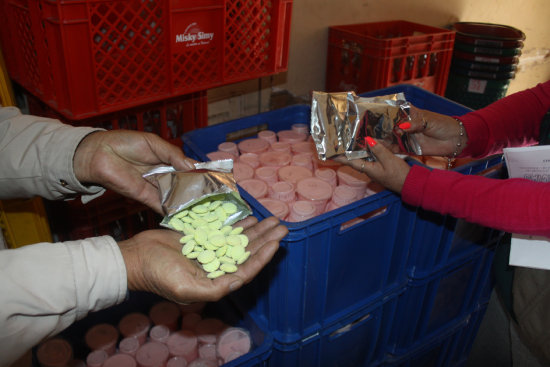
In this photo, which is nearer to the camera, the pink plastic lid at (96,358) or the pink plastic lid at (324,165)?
the pink plastic lid at (96,358)

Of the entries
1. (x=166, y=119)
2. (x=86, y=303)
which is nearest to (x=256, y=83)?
(x=166, y=119)

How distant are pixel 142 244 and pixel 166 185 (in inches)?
6.5

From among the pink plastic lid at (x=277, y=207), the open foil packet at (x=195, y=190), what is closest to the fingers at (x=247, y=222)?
the open foil packet at (x=195, y=190)

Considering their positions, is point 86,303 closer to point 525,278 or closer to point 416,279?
point 416,279

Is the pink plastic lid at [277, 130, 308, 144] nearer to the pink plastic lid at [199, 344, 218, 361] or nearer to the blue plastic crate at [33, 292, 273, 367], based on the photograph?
the blue plastic crate at [33, 292, 273, 367]

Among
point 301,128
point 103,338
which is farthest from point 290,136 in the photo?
point 103,338

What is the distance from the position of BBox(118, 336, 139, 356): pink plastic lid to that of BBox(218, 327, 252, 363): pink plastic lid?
27 cm

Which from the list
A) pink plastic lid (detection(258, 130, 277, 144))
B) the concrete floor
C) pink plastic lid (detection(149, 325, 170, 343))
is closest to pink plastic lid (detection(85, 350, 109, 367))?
pink plastic lid (detection(149, 325, 170, 343))

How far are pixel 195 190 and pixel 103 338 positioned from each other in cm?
67

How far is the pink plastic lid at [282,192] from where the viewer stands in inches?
49.3

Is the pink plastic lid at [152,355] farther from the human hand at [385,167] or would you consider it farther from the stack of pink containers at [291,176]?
the human hand at [385,167]

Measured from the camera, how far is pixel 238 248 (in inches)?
36.7

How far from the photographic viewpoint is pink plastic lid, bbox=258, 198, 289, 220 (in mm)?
1176

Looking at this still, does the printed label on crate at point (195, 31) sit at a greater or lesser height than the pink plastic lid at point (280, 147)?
greater
